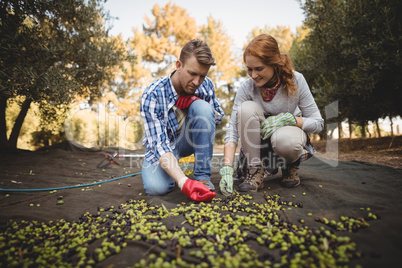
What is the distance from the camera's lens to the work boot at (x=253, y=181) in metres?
2.46

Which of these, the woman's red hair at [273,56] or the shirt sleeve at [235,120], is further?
the shirt sleeve at [235,120]

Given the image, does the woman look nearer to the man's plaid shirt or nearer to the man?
the man

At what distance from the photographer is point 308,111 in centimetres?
254

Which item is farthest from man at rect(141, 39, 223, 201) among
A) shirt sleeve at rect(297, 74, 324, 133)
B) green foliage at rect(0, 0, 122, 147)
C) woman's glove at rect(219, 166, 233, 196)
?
green foliage at rect(0, 0, 122, 147)

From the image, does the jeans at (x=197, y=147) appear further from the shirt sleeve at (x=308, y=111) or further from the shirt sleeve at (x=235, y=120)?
the shirt sleeve at (x=308, y=111)

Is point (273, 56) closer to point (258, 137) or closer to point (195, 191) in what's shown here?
point (258, 137)

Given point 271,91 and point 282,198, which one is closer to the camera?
point 282,198

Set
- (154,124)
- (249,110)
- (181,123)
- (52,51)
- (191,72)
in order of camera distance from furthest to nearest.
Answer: (52,51) < (181,123) < (249,110) < (154,124) < (191,72)

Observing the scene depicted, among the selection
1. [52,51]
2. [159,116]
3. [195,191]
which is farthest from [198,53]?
[52,51]

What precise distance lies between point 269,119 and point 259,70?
56cm

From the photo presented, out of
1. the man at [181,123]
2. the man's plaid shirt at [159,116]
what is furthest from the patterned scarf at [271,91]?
the man's plaid shirt at [159,116]

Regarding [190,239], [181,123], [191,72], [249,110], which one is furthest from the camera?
[181,123]

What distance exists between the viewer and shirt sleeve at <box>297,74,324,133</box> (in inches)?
96.0

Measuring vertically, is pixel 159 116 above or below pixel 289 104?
below
